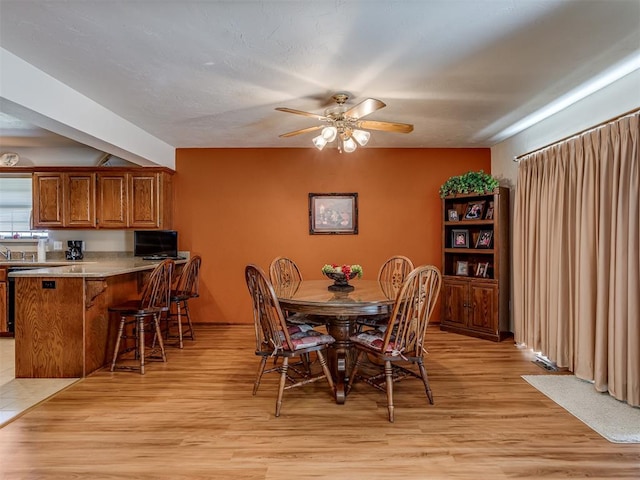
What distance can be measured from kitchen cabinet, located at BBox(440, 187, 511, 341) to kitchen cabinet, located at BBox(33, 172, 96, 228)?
4520 mm

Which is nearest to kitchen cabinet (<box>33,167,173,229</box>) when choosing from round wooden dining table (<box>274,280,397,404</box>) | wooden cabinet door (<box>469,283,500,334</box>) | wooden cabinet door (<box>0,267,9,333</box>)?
wooden cabinet door (<box>0,267,9,333</box>)

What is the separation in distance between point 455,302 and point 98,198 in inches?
185

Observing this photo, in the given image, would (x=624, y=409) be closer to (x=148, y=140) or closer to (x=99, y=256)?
(x=148, y=140)


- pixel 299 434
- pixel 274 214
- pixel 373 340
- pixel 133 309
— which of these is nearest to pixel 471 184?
pixel 274 214

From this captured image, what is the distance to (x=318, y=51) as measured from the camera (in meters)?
2.36

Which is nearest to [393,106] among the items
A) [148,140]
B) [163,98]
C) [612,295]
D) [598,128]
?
[598,128]

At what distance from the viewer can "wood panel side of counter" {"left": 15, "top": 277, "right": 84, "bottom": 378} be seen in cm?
315

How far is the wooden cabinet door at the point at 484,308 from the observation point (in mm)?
4148

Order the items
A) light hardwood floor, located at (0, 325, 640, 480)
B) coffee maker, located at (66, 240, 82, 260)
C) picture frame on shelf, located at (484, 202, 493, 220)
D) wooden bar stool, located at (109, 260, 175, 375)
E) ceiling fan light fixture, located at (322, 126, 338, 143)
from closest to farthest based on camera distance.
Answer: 1. light hardwood floor, located at (0, 325, 640, 480)
2. ceiling fan light fixture, located at (322, 126, 338, 143)
3. wooden bar stool, located at (109, 260, 175, 375)
4. picture frame on shelf, located at (484, 202, 493, 220)
5. coffee maker, located at (66, 240, 82, 260)

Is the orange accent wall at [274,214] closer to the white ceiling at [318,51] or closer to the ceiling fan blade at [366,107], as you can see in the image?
Result: the white ceiling at [318,51]

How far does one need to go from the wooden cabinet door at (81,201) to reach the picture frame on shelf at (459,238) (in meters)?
4.61

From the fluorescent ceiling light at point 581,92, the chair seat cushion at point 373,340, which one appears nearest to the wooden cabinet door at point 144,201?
the chair seat cushion at point 373,340

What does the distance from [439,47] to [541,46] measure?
2.15 feet

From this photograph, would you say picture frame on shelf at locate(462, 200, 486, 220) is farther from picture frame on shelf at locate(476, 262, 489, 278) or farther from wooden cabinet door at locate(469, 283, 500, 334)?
wooden cabinet door at locate(469, 283, 500, 334)
